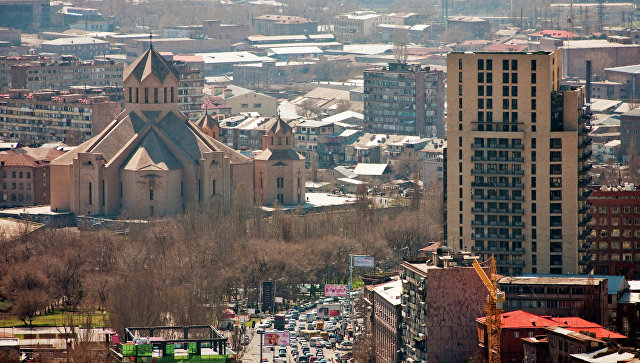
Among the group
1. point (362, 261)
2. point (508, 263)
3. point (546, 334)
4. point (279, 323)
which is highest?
point (508, 263)

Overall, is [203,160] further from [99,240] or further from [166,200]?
[99,240]

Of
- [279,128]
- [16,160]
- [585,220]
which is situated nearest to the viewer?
[585,220]

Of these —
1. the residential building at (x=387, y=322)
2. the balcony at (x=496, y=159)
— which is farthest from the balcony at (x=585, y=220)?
the residential building at (x=387, y=322)

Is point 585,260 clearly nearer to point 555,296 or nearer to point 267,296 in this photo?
point 555,296

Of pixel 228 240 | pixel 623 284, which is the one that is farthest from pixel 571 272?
pixel 228 240

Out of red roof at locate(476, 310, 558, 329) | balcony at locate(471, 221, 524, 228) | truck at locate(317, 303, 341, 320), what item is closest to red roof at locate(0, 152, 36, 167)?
truck at locate(317, 303, 341, 320)

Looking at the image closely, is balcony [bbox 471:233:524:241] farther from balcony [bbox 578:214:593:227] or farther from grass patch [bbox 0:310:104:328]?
grass patch [bbox 0:310:104:328]

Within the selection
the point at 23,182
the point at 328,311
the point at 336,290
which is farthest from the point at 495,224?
the point at 23,182
